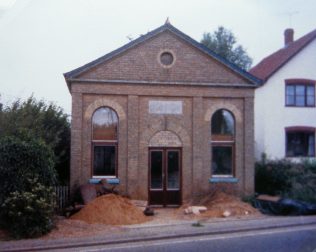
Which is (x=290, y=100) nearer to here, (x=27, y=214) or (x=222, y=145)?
(x=222, y=145)

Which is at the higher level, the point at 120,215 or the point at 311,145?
the point at 311,145

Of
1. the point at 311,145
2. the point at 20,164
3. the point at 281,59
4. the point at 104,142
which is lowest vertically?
the point at 20,164

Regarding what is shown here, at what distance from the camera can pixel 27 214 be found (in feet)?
43.4

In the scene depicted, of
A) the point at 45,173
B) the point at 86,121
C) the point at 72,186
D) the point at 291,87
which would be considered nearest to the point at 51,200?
the point at 45,173

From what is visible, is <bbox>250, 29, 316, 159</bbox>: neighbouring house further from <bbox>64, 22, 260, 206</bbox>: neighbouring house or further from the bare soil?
the bare soil

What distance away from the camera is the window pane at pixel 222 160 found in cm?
1969

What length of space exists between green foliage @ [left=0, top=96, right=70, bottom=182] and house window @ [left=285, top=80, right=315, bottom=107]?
13.0 m

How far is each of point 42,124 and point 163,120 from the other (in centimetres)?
567

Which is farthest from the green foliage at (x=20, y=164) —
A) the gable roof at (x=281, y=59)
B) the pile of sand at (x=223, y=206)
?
the gable roof at (x=281, y=59)

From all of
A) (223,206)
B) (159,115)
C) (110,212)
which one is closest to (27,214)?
(110,212)

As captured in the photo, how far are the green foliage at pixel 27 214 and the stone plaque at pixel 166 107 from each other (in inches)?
276

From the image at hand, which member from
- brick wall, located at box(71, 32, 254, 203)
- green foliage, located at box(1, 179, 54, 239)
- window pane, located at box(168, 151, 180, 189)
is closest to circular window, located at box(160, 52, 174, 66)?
brick wall, located at box(71, 32, 254, 203)

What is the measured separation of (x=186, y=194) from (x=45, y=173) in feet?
22.7

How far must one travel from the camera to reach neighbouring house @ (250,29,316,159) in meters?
25.2
